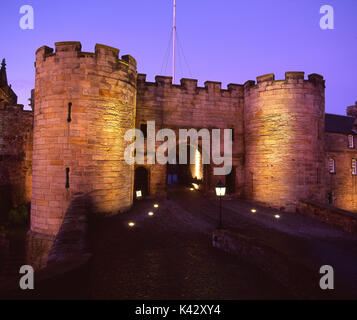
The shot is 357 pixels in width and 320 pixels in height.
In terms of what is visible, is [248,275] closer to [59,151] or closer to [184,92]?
[59,151]

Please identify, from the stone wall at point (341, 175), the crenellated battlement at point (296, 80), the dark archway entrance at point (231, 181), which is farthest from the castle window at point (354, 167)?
the dark archway entrance at point (231, 181)

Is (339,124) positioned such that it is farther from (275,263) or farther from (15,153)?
(15,153)

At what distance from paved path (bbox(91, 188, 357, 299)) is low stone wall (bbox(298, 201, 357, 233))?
0.53 metres

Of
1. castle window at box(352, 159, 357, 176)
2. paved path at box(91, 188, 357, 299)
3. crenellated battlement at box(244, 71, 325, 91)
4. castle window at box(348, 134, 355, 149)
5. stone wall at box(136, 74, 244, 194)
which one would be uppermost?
crenellated battlement at box(244, 71, 325, 91)

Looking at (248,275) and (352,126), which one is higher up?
(352,126)

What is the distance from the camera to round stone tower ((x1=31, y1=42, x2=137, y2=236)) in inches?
333

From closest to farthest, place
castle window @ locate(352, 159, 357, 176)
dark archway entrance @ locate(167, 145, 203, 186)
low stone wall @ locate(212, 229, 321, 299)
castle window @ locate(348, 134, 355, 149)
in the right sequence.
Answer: low stone wall @ locate(212, 229, 321, 299)
dark archway entrance @ locate(167, 145, 203, 186)
castle window @ locate(348, 134, 355, 149)
castle window @ locate(352, 159, 357, 176)

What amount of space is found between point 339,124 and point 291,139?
43.1ft

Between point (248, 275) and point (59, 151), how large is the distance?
791 centimetres

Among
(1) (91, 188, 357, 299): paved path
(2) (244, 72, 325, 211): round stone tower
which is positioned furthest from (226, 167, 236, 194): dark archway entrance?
(1) (91, 188, 357, 299): paved path

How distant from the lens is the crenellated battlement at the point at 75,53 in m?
8.57

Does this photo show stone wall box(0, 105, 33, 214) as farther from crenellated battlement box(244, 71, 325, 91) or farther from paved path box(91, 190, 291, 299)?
crenellated battlement box(244, 71, 325, 91)

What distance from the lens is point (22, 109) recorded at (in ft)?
58.3
